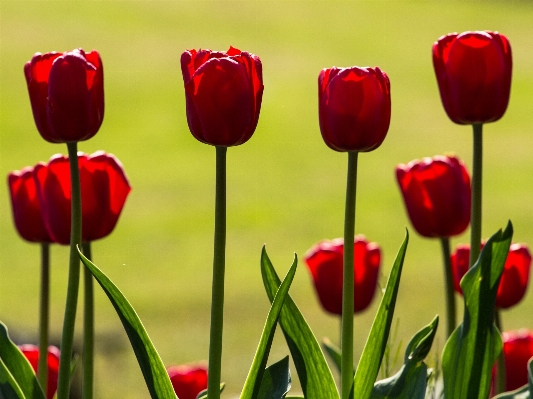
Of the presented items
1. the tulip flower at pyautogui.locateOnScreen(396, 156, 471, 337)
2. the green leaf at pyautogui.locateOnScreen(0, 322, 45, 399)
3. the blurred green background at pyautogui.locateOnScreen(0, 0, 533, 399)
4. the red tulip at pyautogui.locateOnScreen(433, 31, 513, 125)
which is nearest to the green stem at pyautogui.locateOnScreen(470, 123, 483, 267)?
the red tulip at pyautogui.locateOnScreen(433, 31, 513, 125)

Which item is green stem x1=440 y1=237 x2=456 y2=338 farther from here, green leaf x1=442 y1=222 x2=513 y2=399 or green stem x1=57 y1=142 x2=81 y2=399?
green stem x1=57 y1=142 x2=81 y2=399

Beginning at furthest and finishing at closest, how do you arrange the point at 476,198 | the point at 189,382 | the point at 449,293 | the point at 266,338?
Result: the point at 189,382 < the point at 449,293 < the point at 476,198 < the point at 266,338

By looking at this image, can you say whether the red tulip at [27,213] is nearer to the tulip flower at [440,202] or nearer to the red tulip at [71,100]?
the red tulip at [71,100]

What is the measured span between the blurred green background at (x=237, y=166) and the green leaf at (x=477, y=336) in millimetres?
1572

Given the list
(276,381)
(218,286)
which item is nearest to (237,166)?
(276,381)

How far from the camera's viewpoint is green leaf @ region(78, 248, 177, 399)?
0.80 meters

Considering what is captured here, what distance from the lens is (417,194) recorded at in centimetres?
112

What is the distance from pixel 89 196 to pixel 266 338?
0.29 m

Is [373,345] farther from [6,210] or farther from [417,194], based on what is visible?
[6,210]

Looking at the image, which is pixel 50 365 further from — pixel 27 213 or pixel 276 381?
pixel 276 381

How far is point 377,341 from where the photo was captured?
2.79 feet

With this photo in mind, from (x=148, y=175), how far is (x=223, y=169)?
7793 millimetres

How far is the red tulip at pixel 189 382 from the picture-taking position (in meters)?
1.12

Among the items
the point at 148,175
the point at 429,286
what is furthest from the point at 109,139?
the point at 429,286
